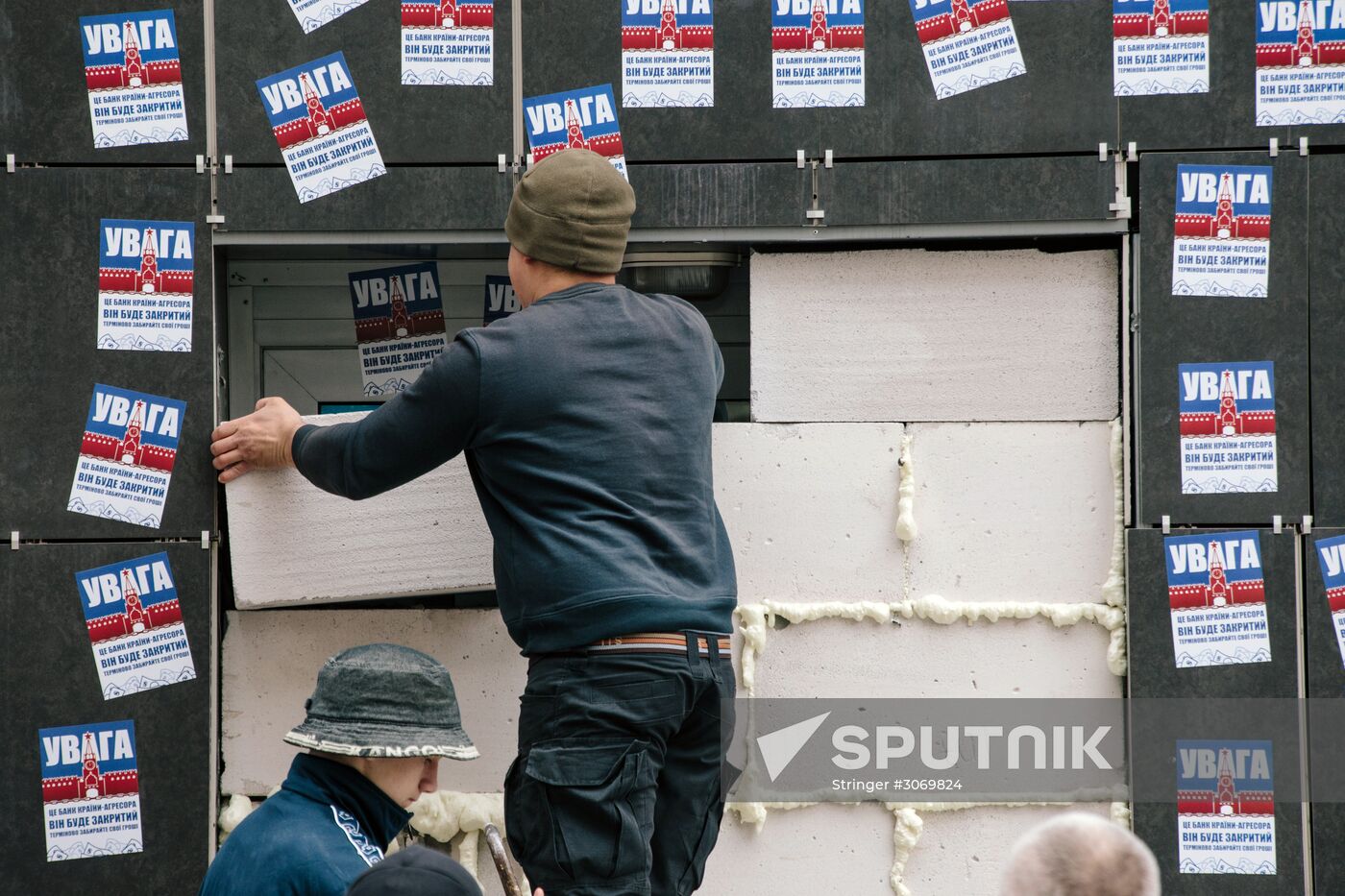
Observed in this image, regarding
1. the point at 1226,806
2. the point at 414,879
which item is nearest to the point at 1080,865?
the point at 414,879

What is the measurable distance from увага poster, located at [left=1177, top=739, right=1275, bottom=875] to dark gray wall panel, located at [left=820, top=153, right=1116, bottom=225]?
1.42 m

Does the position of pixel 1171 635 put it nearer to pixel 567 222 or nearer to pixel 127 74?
pixel 567 222

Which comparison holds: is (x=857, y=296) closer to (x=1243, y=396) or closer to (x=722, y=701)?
(x=1243, y=396)

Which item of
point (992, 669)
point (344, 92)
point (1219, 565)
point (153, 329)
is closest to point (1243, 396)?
point (1219, 565)

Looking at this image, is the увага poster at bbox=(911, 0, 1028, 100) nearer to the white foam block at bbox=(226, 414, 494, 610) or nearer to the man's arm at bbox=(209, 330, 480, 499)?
the man's arm at bbox=(209, 330, 480, 499)

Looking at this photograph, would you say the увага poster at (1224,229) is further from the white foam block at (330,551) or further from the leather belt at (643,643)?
the white foam block at (330,551)

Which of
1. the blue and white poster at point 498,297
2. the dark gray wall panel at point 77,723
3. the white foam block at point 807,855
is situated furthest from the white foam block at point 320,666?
the blue and white poster at point 498,297

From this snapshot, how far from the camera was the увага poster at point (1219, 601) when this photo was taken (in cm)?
378

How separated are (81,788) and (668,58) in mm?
2440

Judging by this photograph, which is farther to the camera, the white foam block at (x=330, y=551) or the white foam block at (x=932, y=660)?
the white foam block at (x=932, y=660)

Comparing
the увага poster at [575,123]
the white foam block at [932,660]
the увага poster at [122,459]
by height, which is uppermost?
the увага poster at [575,123]

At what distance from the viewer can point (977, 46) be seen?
12.6 ft

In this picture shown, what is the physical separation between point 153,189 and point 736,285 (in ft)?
5.40

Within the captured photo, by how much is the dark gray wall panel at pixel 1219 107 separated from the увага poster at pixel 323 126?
198 cm
